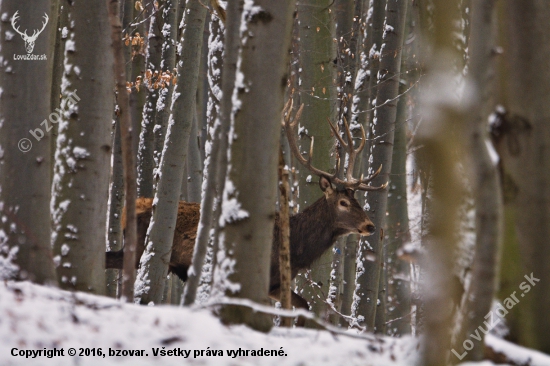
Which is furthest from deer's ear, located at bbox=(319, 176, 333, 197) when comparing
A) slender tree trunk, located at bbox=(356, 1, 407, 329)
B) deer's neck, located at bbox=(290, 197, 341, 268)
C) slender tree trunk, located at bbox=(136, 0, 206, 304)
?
slender tree trunk, located at bbox=(136, 0, 206, 304)

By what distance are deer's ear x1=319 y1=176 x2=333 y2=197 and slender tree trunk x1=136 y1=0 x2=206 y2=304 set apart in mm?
1819

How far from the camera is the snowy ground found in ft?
9.64

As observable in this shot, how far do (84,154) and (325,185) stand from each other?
4.36 meters

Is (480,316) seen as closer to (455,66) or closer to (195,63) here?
(455,66)

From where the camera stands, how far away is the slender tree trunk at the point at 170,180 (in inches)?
288

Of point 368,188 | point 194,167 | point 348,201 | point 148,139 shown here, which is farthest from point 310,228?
point 194,167

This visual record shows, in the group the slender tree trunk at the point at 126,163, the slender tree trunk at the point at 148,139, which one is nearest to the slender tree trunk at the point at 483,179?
the slender tree trunk at the point at 126,163

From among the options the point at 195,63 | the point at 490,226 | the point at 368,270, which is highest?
the point at 195,63

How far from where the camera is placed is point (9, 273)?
406cm

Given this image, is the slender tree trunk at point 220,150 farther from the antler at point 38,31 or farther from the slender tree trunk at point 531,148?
the slender tree trunk at point 531,148

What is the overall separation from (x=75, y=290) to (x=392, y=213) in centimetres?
882

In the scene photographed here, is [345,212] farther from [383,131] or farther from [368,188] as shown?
[383,131]

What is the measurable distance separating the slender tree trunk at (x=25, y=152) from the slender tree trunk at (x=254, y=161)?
4.14 feet

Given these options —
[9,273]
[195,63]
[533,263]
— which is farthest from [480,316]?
[195,63]
